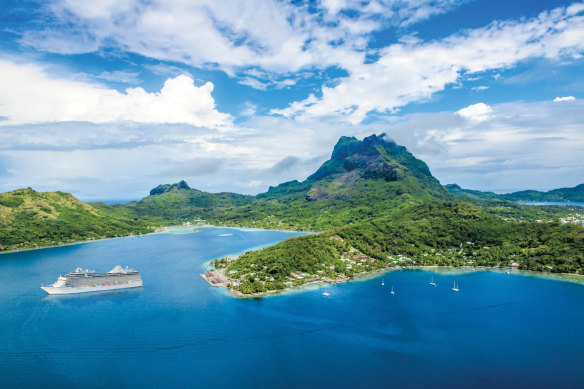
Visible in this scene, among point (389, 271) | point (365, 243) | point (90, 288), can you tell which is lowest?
point (389, 271)

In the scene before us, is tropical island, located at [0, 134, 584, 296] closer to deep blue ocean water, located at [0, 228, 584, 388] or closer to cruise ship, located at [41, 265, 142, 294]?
deep blue ocean water, located at [0, 228, 584, 388]

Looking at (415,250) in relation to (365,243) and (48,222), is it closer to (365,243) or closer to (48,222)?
(365,243)

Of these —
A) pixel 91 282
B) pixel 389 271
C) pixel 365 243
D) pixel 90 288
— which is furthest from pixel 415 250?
pixel 90 288

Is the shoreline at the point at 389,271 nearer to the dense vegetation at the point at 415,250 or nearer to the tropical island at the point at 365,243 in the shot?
the tropical island at the point at 365,243

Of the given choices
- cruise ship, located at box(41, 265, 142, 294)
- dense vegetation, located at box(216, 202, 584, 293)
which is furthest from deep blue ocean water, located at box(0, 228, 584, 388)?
dense vegetation, located at box(216, 202, 584, 293)

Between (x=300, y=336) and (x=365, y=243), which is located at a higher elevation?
(x=365, y=243)

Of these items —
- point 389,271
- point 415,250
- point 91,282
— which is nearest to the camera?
point 91,282

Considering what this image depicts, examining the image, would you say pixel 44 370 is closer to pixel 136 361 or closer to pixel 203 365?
pixel 136 361
